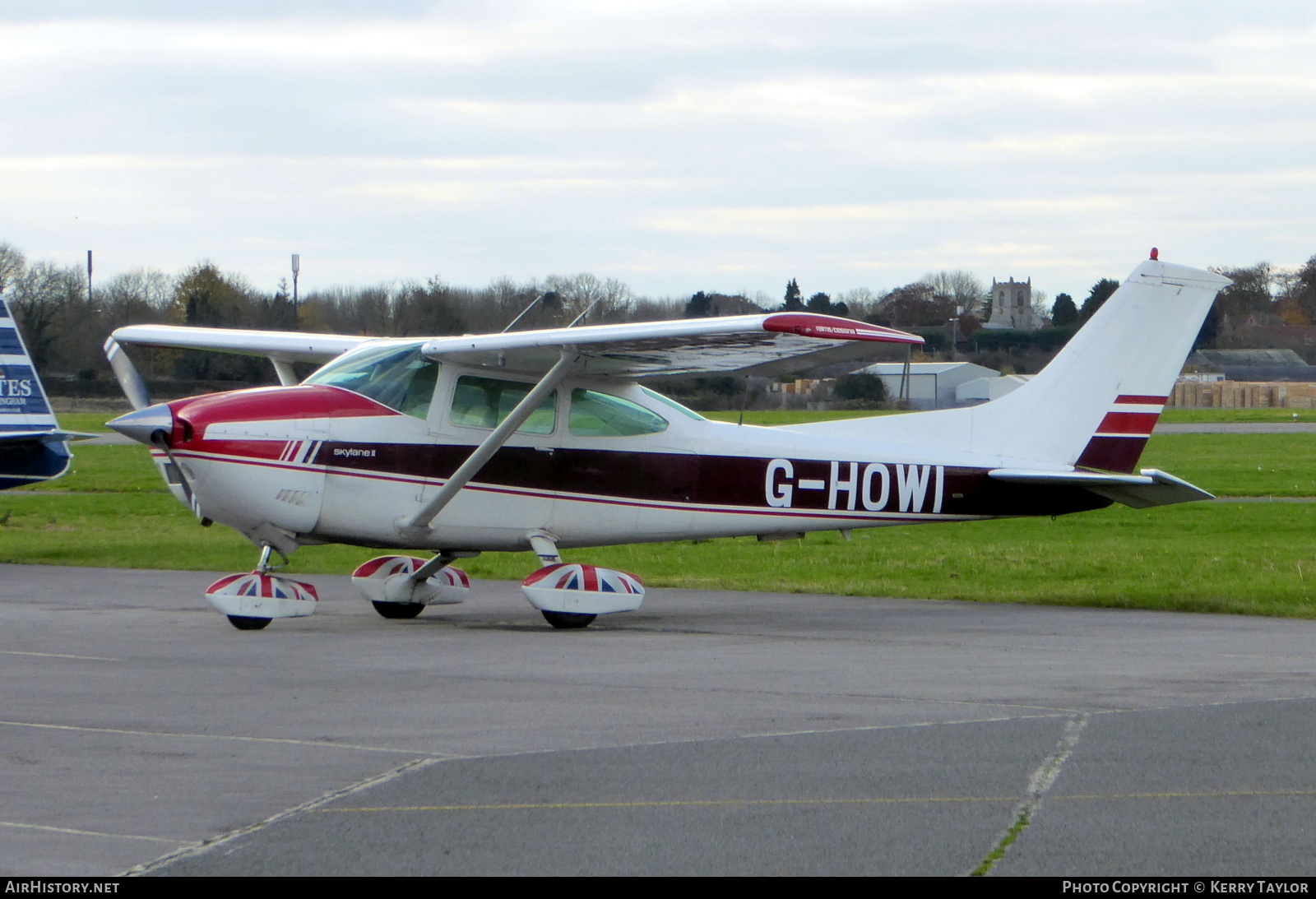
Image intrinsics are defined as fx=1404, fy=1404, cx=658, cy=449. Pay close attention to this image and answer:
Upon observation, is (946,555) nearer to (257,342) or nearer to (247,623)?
(257,342)

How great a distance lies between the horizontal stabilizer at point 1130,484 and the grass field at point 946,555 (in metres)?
0.98

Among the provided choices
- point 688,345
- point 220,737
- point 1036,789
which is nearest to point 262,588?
point 688,345

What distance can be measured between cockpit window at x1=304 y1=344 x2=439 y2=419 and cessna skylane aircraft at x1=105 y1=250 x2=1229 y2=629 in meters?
0.02

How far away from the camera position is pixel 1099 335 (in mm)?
12875

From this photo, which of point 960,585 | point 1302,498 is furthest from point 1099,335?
point 1302,498

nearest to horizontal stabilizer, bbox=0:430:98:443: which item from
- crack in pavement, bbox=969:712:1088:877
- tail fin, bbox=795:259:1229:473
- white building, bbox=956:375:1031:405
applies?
tail fin, bbox=795:259:1229:473

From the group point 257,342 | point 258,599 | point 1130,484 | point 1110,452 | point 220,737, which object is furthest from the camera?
point 257,342

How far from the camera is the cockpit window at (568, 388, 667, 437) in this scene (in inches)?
458

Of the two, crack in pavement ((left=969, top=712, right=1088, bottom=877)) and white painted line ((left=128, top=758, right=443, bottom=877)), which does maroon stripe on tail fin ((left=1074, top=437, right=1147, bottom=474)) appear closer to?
crack in pavement ((left=969, top=712, right=1088, bottom=877))

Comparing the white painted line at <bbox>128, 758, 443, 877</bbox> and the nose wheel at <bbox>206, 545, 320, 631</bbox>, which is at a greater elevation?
the white painted line at <bbox>128, 758, 443, 877</bbox>

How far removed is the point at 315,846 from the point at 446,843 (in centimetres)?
42

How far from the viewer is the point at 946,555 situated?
1708 cm

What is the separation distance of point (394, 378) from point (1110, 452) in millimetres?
6614

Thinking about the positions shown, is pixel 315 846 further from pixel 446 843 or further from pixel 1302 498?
pixel 1302 498
